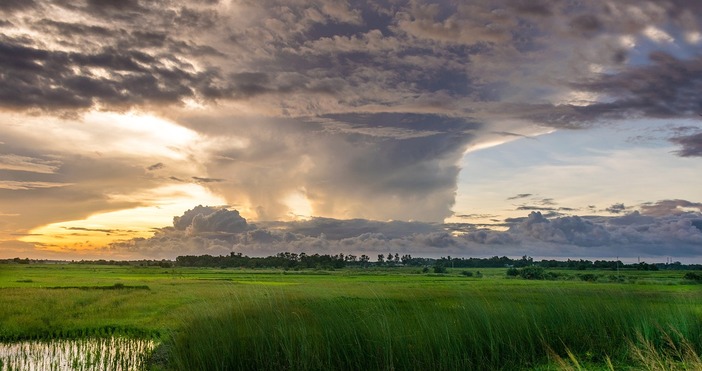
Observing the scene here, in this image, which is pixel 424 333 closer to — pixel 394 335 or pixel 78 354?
pixel 394 335

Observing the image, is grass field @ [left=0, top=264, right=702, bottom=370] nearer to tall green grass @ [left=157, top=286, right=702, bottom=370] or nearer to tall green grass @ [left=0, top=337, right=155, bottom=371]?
tall green grass @ [left=157, top=286, right=702, bottom=370]

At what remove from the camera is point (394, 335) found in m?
10.7

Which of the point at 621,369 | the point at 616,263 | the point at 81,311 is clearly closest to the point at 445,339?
the point at 621,369

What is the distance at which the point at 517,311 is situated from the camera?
495 inches

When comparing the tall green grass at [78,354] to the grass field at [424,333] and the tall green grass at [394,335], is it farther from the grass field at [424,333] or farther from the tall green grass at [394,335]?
the tall green grass at [394,335]

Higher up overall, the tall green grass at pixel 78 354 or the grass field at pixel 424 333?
the grass field at pixel 424 333

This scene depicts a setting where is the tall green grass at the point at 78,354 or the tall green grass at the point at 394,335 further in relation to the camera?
the tall green grass at the point at 78,354

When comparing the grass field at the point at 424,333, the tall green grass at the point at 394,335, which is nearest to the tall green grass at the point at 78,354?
the grass field at the point at 424,333

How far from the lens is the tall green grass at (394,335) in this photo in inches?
417

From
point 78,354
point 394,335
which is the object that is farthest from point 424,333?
point 78,354

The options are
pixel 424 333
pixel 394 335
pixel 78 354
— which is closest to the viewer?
pixel 394 335

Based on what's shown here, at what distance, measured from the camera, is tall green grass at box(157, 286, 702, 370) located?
10.6 m

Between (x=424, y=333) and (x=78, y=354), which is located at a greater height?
(x=424, y=333)

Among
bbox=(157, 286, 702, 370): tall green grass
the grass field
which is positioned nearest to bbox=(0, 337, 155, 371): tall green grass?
the grass field
